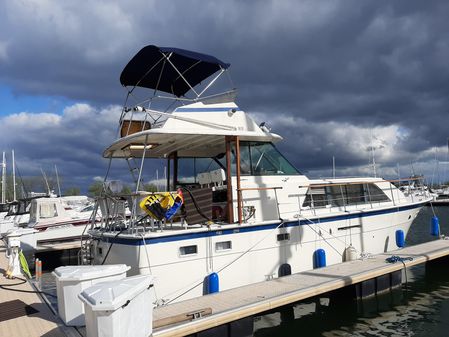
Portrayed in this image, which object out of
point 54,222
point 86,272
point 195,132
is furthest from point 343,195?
point 54,222

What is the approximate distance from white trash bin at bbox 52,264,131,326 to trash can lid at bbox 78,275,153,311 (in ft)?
3.58

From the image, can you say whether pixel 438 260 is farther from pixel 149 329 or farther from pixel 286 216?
pixel 149 329

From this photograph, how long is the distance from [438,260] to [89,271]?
992 cm

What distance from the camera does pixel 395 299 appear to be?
924 cm

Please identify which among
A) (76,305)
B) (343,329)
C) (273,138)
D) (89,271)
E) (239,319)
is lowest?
(343,329)

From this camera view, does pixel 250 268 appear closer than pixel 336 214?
Yes

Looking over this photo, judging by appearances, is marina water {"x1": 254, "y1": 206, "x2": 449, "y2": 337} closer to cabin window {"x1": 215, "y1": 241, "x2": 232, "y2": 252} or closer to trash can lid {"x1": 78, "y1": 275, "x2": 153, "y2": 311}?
cabin window {"x1": 215, "y1": 241, "x2": 232, "y2": 252}

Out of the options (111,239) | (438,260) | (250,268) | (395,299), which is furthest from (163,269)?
(438,260)

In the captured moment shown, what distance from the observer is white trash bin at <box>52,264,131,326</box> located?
241 inches

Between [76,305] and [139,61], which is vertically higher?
[139,61]

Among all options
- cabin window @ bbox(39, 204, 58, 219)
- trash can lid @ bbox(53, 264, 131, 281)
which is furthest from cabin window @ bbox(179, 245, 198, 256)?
cabin window @ bbox(39, 204, 58, 219)

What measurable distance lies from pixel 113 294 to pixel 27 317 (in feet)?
9.43

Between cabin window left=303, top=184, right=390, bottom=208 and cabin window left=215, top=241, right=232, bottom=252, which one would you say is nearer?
cabin window left=215, top=241, right=232, bottom=252

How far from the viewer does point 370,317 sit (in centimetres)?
827
